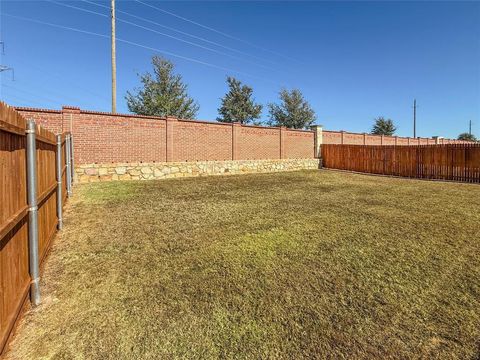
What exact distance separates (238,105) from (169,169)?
80.3ft

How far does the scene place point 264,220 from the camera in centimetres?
567

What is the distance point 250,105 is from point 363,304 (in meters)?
34.9

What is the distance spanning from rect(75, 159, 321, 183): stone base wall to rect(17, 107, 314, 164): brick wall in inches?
9.9

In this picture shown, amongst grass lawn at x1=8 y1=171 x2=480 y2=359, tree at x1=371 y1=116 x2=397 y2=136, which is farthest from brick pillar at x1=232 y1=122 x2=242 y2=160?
tree at x1=371 y1=116 x2=397 y2=136

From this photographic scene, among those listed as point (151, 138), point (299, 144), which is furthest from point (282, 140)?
point (151, 138)

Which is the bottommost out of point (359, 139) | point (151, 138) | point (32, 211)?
point (32, 211)

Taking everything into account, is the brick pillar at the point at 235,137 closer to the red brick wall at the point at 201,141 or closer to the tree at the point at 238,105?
the red brick wall at the point at 201,141

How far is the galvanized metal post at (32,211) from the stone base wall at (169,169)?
938 cm

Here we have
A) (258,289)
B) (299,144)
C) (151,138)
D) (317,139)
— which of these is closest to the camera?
(258,289)

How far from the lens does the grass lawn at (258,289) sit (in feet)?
7.72

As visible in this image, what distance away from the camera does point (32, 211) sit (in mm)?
2711

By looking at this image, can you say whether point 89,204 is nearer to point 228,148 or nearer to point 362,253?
point 362,253

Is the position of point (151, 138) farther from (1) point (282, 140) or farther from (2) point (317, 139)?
(2) point (317, 139)

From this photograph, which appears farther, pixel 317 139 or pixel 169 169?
pixel 317 139
